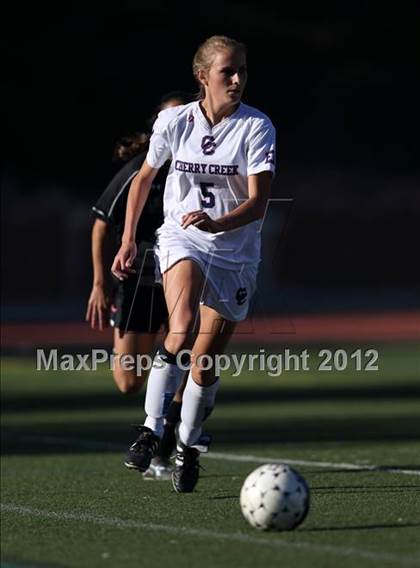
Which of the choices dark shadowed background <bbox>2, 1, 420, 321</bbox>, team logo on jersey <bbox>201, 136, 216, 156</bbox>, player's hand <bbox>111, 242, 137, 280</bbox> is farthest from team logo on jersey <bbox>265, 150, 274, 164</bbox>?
dark shadowed background <bbox>2, 1, 420, 321</bbox>

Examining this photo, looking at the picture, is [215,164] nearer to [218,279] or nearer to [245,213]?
[245,213]

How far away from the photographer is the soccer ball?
7.04 m

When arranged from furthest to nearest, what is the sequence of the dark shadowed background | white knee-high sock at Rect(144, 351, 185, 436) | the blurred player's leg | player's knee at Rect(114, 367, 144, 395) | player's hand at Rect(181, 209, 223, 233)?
the dark shadowed background < player's knee at Rect(114, 367, 144, 395) < the blurred player's leg < white knee-high sock at Rect(144, 351, 185, 436) < player's hand at Rect(181, 209, 223, 233)

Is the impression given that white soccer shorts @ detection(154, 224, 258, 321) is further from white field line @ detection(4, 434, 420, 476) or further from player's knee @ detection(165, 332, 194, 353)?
white field line @ detection(4, 434, 420, 476)

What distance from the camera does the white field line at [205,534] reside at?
6512 mm

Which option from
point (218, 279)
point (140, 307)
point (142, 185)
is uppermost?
point (142, 185)

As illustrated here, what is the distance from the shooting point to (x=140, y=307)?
10297 mm

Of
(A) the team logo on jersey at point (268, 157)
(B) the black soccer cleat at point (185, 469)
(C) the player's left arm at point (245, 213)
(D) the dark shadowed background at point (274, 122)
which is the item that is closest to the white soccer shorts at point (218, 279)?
(C) the player's left arm at point (245, 213)

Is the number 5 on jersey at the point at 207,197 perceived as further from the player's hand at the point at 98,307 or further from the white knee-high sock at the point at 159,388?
the player's hand at the point at 98,307

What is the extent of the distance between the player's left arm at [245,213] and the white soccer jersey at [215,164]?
0.07m

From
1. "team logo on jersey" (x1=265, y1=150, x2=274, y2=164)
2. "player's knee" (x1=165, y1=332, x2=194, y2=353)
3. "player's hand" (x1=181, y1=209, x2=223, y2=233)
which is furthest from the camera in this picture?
"player's knee" (x1=165, y1=332, x2=194, y2=353)

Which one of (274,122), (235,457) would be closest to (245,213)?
(235,457)

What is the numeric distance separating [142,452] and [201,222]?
1.46 metres

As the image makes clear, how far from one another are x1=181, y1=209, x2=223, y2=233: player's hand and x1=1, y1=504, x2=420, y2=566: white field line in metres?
1.64
